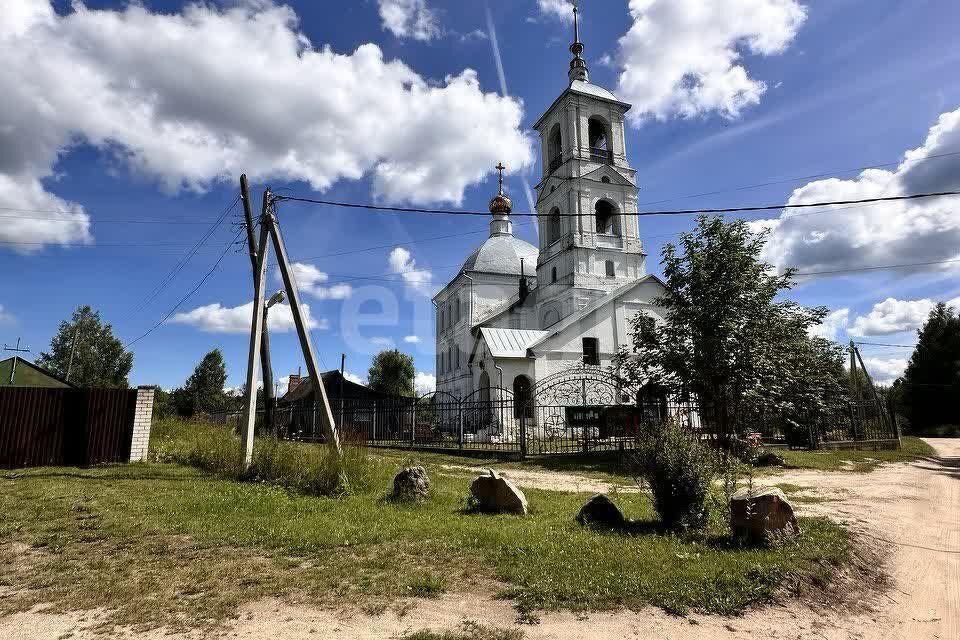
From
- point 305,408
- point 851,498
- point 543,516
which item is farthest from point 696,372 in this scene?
point 305,408

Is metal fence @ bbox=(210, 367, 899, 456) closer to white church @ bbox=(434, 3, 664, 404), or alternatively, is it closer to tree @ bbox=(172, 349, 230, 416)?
white church @ bbox=(434, 3, 664, 404)

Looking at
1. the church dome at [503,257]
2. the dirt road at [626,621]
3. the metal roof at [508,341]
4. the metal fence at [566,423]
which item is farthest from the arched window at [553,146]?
the dirt road at [626,621]

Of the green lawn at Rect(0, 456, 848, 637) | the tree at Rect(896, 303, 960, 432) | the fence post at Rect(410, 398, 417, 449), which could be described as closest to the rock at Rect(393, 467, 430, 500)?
the green lawn at Rect(0, 456, 848, 637)

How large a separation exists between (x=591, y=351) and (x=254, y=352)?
742 inches

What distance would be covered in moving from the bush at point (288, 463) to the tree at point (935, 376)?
42.1 meters

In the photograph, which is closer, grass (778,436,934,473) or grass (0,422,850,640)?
grass (0,422,850,640)

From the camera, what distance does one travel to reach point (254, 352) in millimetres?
12133

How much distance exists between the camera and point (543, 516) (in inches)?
282

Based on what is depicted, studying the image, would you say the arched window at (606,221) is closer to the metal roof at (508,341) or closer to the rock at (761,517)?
the metal roof at (508,341)

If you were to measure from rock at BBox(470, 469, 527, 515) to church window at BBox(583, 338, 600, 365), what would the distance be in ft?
66.6

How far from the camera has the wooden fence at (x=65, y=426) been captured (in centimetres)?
1163

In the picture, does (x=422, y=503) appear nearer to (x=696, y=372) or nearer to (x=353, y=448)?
(x=353, y=448)

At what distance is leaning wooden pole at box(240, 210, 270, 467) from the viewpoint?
1121cm

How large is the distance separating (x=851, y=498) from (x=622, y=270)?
84.4ft
